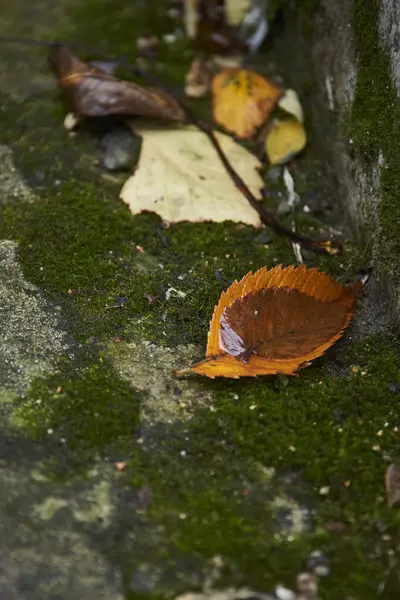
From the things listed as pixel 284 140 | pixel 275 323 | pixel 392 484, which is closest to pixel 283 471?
pixel 392 484

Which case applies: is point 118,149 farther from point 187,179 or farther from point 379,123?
point 379,123

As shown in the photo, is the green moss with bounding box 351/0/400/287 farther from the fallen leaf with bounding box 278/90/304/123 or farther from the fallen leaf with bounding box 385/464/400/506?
the fallen leaf with bounding box 385/464/400/506

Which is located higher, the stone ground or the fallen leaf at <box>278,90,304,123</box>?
the fallen leaf at <box>278,90,304,123</box>

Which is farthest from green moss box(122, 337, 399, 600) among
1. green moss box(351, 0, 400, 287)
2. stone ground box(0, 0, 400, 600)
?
green moss box(351, 0, 400, 287)

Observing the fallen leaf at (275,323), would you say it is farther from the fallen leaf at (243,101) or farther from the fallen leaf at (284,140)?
the fallen leaf at (243,101)

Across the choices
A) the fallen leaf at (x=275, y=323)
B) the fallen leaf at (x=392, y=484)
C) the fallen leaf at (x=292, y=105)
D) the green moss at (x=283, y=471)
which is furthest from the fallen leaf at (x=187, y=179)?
the fallen leaf at (x=392, y=484)
